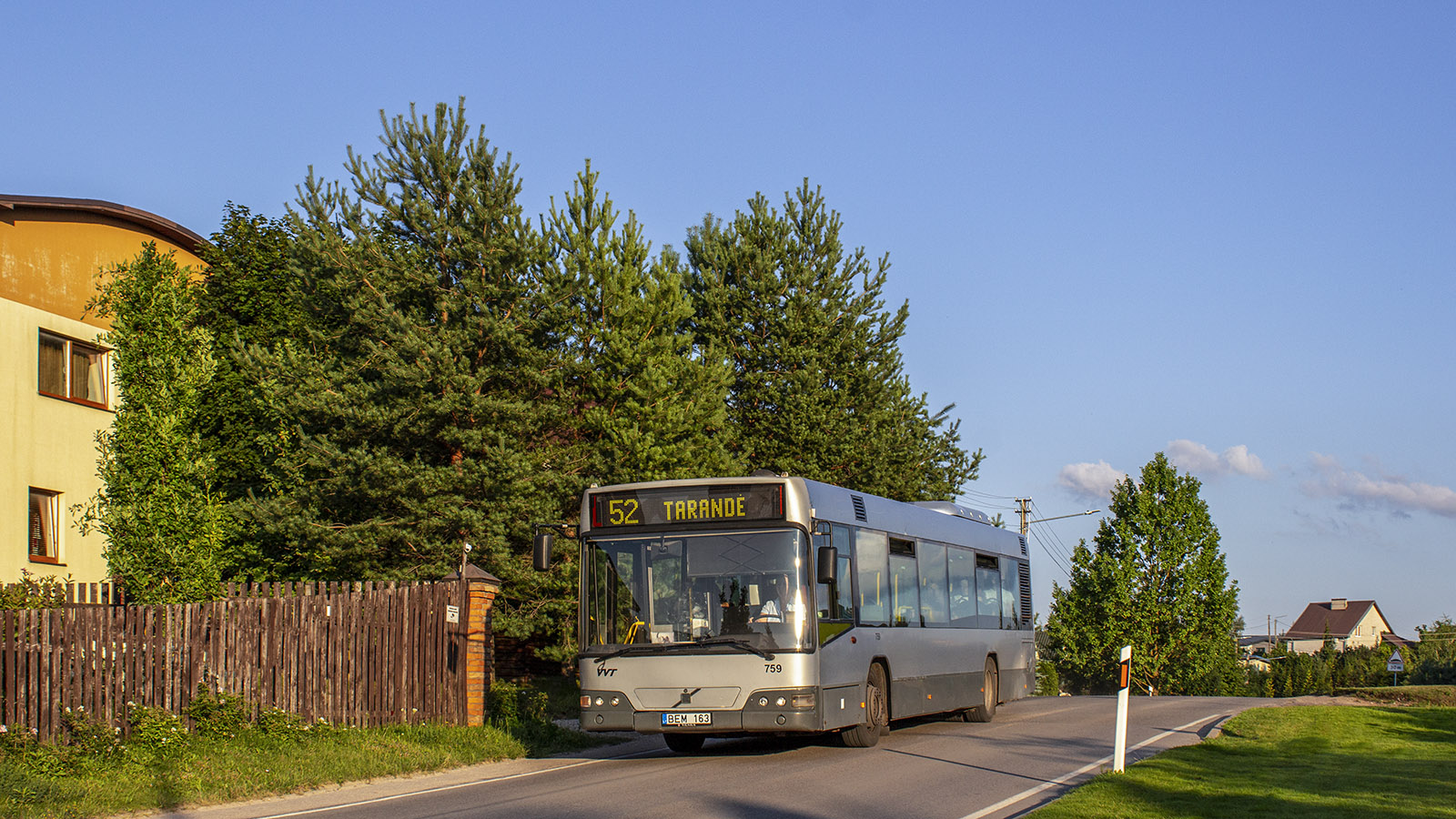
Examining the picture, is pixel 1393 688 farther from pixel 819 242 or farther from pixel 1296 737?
pixel 819 242

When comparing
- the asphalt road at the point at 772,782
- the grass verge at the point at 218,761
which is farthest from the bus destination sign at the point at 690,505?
the grass verge at the point at 218,761

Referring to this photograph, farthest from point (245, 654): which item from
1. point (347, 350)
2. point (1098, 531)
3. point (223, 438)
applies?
point (1098, 531)

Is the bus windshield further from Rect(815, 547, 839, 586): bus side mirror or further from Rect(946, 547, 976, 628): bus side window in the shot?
Rect(946, 547, 976, 628): bus side window

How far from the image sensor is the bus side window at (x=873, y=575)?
15828mm

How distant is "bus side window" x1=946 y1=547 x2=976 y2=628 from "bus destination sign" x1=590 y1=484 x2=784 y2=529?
228 inches

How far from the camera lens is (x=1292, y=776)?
1234 centimetres

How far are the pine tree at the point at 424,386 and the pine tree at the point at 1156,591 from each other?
39.1 m

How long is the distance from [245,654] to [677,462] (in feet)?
43.0

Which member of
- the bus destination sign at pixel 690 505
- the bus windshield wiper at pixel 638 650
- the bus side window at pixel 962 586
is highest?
the bus destination sign at pixel 690 505

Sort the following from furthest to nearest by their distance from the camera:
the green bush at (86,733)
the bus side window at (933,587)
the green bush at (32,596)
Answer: the bus side window at (933,587) < the green bush at (32,596) < the green bush at (86,733)

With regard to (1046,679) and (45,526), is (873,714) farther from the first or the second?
(1046,679)

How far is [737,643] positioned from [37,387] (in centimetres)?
1966

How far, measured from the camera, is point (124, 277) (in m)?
24.4

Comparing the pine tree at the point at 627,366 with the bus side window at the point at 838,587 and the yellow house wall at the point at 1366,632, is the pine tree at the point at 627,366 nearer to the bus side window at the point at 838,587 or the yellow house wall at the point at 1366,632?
the bus side window at the point at 838,587
